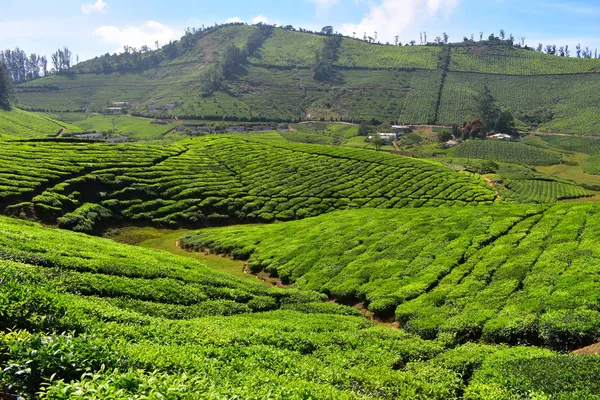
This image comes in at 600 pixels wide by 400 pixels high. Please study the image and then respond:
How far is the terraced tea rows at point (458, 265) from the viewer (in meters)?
22.9

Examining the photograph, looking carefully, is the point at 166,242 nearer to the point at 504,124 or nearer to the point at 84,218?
the point at 84,218

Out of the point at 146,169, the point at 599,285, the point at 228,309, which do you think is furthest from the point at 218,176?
the point at 599,285

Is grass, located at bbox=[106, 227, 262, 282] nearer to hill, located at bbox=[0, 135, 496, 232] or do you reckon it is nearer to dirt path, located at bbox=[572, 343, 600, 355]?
hill, located at bbox=[0, 135, 496, 232]

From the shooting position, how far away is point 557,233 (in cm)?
3288

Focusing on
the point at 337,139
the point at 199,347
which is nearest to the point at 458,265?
the point at 199,347

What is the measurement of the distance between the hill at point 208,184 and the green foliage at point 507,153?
66223mm

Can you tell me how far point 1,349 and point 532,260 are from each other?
3060 centimetres

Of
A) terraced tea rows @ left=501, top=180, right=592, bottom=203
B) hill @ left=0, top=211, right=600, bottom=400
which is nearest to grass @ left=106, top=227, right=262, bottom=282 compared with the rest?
hill @ left=0, top=211, right=600, bottom=400

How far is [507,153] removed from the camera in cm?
15238

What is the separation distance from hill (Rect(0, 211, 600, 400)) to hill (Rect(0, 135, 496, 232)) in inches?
1084

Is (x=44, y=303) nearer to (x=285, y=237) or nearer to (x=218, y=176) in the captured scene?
(x=285, y=237)

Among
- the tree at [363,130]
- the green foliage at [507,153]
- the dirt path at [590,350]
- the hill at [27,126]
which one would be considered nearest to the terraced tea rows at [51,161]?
the dirt path at [590,350]

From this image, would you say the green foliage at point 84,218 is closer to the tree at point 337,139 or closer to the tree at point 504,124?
the tree at point 337,139

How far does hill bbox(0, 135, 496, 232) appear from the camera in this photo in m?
54.8
